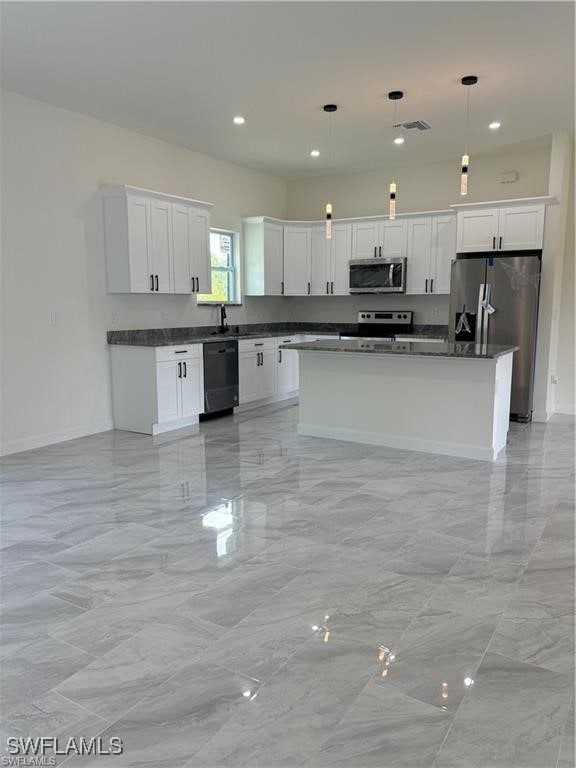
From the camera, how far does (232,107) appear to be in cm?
517

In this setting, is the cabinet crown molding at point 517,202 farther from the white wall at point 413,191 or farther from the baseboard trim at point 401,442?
the baseboard trim at point 401,442

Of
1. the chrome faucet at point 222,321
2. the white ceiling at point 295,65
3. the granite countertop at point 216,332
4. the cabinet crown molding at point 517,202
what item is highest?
the white ceiling at point 295,65

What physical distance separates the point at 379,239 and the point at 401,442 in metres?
3.43

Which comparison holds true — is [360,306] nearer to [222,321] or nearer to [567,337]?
[222,321]

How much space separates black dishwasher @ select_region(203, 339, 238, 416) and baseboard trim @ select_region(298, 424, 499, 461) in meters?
1.22

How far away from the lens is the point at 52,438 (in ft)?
17.5

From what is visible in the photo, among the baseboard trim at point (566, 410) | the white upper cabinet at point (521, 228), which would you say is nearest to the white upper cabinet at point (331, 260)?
the white upper cabinet at point (521, 228)

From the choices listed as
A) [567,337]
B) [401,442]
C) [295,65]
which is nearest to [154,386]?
[401,442]

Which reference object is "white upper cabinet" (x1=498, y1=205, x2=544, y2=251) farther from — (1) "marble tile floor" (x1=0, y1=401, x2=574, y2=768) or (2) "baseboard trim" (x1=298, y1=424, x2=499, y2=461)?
(1) "marble tile floor" (x1=0, y1=401, x2=574, y2=768)

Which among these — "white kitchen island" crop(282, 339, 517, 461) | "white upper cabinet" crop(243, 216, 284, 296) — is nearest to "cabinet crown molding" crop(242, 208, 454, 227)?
"white upper cabinet" crop(243, 216, 284, 296)

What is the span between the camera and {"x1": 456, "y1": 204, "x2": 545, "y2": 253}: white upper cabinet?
6.13 metres

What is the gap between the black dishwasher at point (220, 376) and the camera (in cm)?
627

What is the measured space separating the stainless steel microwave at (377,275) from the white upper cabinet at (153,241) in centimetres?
216

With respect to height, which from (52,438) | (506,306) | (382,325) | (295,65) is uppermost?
(295,65)
